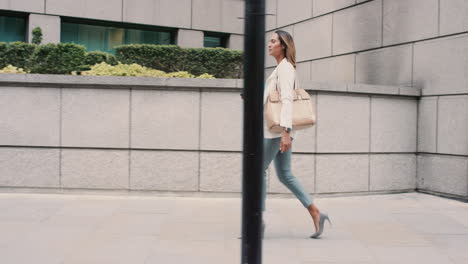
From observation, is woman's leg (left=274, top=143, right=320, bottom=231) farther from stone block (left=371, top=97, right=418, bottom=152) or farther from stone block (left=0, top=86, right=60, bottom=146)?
stone block (left=0, top=86, right=60, bottom=146)

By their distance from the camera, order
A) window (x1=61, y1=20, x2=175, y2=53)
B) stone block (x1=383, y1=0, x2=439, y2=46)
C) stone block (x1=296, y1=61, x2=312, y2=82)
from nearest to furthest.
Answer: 1. stone block (x1=383, y1=0, x2=439, y2=46)
2. stone block (x1=296, y1=61, x2=312, y2=82)
3. window (x1=61, y1=20, x2=175, y2=53)

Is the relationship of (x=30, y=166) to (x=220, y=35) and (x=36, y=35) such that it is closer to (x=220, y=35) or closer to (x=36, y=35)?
(x=36, y=35)

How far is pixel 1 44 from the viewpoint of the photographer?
11.0 meters

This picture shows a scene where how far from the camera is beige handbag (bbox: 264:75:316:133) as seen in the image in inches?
201

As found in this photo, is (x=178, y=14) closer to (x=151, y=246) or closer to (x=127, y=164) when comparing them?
(x=127, y=164)

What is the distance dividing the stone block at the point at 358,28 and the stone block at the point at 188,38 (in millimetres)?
8556

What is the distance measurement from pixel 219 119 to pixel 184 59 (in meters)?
4.84

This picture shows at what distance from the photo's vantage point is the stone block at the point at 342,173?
8.06 m

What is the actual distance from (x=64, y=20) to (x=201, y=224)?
1363 cm

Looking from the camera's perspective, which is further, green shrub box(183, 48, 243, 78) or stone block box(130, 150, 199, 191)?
green shrub box(183, 48, 243, 78)

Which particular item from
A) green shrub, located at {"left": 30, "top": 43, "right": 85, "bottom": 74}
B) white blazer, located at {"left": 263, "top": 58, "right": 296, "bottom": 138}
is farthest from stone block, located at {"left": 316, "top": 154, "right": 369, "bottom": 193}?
green shrub, located at {"left": 30, "top": 43, "right": 85, "bottom": 74}

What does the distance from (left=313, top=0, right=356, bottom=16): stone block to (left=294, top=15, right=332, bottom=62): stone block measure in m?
0.15

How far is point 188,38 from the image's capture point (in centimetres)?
1884

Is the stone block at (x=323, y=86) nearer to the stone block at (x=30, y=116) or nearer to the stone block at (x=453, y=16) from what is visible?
the stone block at (x=453, y=16)
